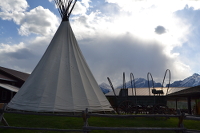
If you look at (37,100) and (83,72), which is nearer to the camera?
(37,100)

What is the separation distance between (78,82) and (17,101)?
3.20 meters

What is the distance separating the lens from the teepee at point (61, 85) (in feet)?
29.8

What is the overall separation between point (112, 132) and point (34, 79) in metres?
6.06

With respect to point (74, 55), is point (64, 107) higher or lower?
lower

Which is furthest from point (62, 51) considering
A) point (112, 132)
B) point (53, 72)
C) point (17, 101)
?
point (112, 132)

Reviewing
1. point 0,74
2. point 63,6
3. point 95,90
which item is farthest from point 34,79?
point 0,74

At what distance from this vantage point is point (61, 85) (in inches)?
382

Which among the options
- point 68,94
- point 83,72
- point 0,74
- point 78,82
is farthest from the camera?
point 0,74

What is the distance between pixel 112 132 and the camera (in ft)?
18.7

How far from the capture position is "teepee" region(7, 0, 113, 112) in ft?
29.8

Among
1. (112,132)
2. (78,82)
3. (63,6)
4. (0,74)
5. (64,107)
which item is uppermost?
(63,6)

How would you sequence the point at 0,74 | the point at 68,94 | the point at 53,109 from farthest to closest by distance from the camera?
the point at 0,74, the point at 68,94, the point at 53,109

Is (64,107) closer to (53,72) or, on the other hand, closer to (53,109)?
(53,109)

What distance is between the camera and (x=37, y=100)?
30.0ft
